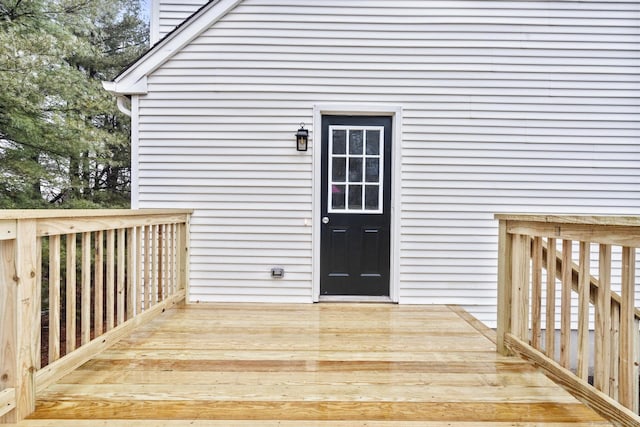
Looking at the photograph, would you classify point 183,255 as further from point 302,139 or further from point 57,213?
point 57,213

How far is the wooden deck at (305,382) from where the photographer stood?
1.88 m

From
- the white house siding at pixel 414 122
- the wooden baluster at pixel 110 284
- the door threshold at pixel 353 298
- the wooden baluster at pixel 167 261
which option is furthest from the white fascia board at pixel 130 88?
the door threshold at pixel 353 298

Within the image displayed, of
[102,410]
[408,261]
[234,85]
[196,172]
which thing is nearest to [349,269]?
[408,261]

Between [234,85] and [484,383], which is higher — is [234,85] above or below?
above

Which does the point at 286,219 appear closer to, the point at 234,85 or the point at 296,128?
the point at 296,128

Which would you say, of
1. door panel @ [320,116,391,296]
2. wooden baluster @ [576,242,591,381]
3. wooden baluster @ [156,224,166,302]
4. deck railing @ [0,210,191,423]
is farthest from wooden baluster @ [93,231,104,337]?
wooden baluster @ [576,242,591,381]

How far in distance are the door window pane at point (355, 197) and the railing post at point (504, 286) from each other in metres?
1.77

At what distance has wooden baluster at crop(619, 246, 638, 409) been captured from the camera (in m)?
1.67

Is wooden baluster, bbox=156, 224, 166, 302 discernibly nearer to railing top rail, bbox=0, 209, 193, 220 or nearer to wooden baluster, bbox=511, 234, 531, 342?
railing top rail, bbox=0, 209, 193, 220

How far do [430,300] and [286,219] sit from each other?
72.2 inches

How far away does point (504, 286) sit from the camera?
2707mm

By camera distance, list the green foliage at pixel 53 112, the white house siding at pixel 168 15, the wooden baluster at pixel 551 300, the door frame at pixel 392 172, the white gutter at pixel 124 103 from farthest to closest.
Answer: the green foliage at pixel 53 112
the white house siding at pixel 168 15
the white gutter at pixel 124 103
the door frame at pixel 392 172
the wooden baluster at pixel 551 300

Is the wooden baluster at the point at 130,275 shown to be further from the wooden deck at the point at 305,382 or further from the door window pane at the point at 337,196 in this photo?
the door window pane at the point at 337,196

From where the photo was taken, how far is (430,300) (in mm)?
4223
